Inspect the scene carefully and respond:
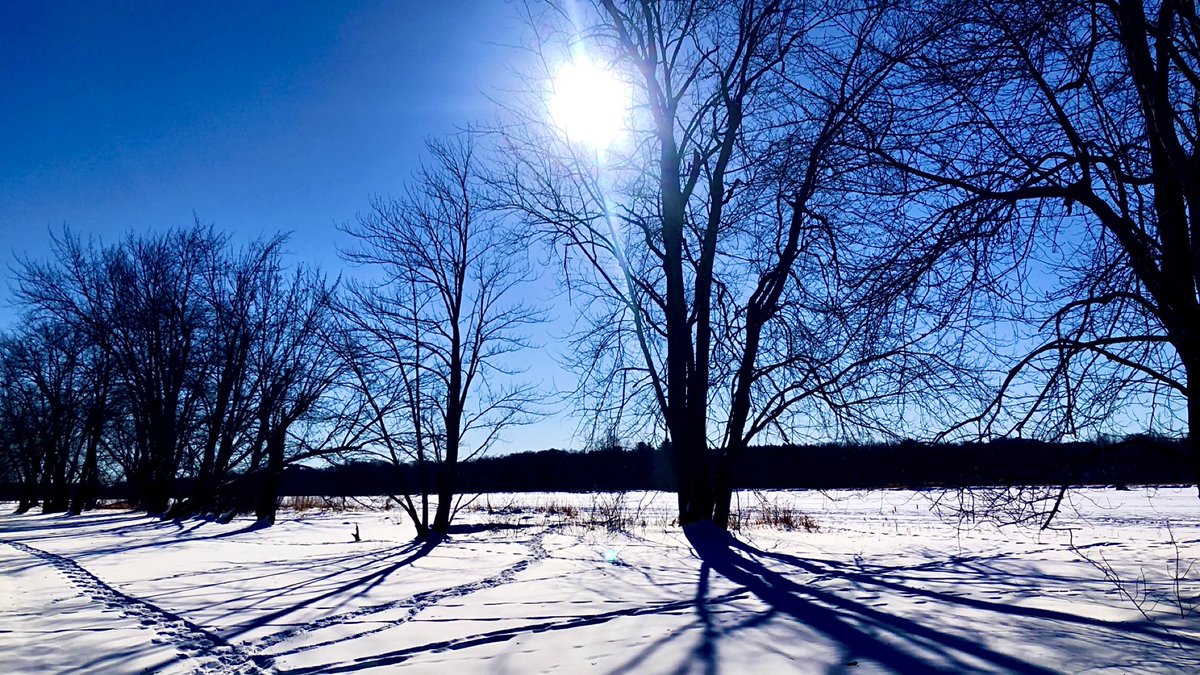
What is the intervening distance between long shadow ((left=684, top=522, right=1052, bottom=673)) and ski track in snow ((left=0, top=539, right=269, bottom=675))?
10.1ft

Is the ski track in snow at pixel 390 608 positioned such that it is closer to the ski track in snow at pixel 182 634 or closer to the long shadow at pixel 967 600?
the ski track in snow at pixel 182 634

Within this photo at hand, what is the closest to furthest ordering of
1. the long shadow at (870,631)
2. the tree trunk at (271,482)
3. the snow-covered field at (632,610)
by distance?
the long shadow at (870,631), the snow-covered field at (632,610), the tree trunk at (271,482)

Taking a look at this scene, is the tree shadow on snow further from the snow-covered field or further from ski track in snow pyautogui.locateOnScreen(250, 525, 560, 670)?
ski track in snow pyautogui.locateOnScreen(250, 525, 560, 670)

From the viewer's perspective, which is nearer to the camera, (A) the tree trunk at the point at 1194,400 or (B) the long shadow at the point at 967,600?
(B) the long shadow at the point at 967,600

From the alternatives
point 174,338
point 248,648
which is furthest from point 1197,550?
point 174,338

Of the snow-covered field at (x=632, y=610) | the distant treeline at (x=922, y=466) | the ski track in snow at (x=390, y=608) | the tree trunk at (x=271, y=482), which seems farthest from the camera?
the tree trunk at (x=271, y=482)

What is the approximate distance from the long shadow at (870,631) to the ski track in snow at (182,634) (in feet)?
10.1

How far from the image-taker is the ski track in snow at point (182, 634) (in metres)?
4.14

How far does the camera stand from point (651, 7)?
12.7 meters

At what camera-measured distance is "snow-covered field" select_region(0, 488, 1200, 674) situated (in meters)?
3.98

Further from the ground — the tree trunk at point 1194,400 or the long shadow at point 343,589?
the tree trunk at point 1194,400

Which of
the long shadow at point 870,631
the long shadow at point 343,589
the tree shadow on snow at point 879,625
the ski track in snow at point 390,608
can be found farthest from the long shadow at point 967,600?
the long shadow at point 343,589

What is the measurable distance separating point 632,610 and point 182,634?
9.41 ft

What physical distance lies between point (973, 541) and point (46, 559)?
482 inches
